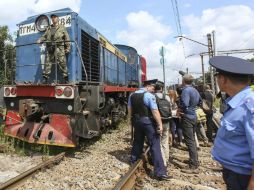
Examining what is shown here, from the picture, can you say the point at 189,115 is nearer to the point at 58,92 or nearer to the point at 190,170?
the point at 190,170

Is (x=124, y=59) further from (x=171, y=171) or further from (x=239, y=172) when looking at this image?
(x=239, y=172)

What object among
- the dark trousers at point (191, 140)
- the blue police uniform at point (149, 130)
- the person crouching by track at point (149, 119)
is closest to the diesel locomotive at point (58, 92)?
the blue police uniform at point (149, 130)

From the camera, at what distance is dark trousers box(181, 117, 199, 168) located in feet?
21.1

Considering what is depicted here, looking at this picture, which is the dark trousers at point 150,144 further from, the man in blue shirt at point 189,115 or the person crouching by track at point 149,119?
the man in blue shirt at point 189,115

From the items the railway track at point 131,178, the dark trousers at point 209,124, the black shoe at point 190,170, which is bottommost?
the black shoe at point 190,170

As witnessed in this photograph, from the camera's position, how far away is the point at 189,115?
6516mm

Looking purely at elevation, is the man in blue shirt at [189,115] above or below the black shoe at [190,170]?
above

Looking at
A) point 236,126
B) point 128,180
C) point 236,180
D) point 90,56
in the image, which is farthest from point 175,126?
point 236,126

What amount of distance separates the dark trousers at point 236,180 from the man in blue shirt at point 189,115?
3979mm

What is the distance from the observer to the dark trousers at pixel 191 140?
6.43 m

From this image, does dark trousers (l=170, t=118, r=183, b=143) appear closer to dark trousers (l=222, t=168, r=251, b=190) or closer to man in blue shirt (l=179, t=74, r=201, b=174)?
man in blue shirt (l=179, t=74, r=201, b=174)

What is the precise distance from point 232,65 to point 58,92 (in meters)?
5.42

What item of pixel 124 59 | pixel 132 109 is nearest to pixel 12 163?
pixel 132 109

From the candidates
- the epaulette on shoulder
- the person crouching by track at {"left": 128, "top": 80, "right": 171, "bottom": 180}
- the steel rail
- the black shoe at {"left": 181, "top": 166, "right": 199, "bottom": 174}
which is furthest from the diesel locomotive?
the epaulette on shoulder
